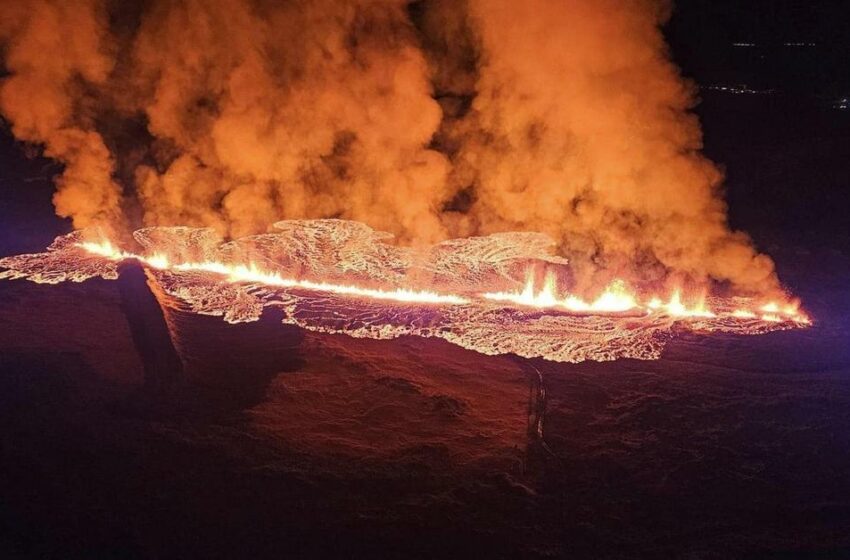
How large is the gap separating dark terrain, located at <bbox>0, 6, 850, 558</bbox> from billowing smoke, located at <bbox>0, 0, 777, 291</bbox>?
8.84 ft

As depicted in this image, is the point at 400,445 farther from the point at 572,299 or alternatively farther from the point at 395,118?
the point at 395,118

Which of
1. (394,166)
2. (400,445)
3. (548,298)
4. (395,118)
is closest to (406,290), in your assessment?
(548,298)

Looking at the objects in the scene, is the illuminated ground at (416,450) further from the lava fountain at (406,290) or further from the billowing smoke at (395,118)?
the billowing smoke at (395,118)

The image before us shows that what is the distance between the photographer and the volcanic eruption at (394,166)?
866 centimetres

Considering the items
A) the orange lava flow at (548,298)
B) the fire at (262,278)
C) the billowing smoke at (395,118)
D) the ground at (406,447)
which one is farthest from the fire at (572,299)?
the ground at (406,447)

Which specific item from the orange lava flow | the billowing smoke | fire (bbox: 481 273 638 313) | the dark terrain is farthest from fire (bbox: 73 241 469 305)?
the dark terrain

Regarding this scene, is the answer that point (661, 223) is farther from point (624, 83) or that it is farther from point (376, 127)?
point (376, 127)

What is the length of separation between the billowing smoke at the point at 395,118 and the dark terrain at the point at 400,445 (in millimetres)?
2695

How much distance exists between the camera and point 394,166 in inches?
409

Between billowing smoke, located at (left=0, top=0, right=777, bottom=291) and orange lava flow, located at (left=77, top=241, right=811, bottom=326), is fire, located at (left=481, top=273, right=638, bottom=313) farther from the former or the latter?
billowing smoke, located at (left=0, top=0, right=777, bottom=291)

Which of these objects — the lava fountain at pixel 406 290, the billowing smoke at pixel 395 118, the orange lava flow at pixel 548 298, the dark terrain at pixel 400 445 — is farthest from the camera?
the billowing smoke at pixel 395 118

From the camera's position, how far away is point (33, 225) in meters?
12.9

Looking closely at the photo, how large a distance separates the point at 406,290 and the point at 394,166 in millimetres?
2537

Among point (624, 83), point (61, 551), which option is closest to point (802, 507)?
point (61, 551)
